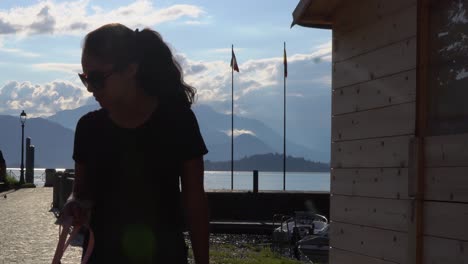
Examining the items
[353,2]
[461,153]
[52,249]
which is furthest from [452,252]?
[52,249]

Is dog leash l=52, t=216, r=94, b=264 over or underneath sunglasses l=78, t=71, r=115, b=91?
underneath

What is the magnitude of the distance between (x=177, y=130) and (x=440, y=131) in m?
3.30

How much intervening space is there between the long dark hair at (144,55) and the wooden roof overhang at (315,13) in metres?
4.96

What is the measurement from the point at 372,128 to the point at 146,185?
4305 millimetres

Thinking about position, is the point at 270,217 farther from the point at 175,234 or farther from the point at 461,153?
the point at 175,234

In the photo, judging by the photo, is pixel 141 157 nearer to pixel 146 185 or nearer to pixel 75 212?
pixel 146 185

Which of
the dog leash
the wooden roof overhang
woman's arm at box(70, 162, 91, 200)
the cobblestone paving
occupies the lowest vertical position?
the cobblestone paving

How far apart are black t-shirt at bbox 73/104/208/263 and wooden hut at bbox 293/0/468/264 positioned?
2954 mm

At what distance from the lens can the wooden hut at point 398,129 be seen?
543 centimetres

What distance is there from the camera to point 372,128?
6797mm

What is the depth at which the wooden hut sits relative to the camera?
543cm

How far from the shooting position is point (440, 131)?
5.61m

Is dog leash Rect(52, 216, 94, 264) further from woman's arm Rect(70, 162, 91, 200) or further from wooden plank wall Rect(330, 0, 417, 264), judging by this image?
wooden plank wall Rect(330, 0, 417, 264)

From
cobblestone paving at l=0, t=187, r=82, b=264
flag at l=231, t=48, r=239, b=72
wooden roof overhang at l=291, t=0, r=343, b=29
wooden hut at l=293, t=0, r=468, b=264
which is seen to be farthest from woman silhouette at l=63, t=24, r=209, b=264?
flag at l=231, t=48, r=239, b=72
